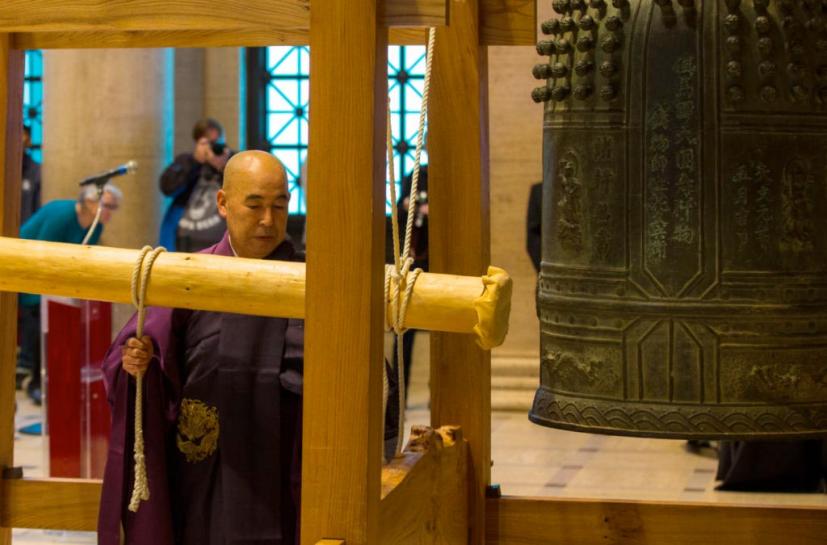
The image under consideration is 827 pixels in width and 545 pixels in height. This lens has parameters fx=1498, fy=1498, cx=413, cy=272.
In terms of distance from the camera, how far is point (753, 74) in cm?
288

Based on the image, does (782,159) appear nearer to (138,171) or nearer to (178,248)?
(178,248)

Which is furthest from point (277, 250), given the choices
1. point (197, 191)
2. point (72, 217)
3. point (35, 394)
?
point (35, 394)

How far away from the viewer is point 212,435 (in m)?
3.60

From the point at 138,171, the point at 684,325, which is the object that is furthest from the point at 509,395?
the point at 684,325

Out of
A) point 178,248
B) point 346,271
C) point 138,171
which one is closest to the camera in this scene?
point 346,271

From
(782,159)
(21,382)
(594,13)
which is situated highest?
(594,13)

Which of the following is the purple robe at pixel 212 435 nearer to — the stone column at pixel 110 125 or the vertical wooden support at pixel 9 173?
the vertical wooden support at pixel 9 173

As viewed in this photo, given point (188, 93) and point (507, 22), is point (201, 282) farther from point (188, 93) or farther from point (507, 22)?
point (188, 93)

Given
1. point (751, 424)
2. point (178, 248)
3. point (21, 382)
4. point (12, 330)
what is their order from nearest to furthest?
point (751, 424), point (12, 330), point (178, 248), point (21, 382)

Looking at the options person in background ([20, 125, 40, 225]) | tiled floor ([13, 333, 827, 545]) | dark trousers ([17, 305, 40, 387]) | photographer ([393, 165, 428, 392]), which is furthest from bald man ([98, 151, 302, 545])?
person in background ([20, 125, 40, 225])

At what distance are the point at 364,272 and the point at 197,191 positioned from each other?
6720 mm

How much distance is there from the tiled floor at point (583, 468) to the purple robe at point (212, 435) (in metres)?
2.90

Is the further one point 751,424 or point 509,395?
point 509,395

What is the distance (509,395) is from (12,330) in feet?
19.2
